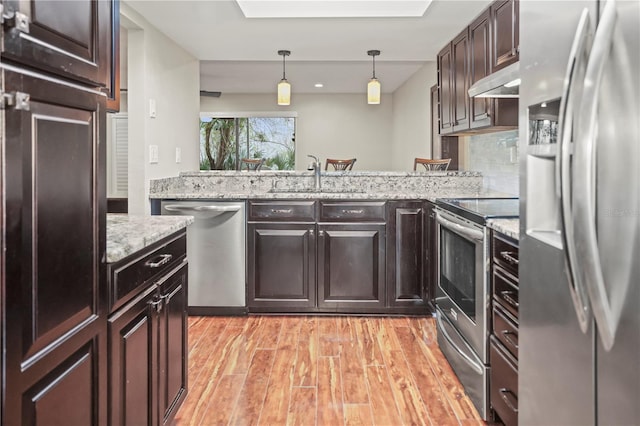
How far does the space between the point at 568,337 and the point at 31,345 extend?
47.1 inches

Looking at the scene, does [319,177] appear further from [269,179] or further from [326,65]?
[326,65]

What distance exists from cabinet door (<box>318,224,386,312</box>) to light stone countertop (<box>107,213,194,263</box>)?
5.33 ft

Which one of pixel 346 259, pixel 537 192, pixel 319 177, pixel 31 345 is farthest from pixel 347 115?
pixel 31 345

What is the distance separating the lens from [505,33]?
8.54ft

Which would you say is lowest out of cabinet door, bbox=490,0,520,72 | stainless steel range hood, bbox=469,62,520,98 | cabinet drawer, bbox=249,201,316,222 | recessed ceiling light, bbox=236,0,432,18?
cabinet drawer, bbox=249,201,316,222

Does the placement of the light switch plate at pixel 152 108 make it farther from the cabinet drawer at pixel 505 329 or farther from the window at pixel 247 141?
the window at pixel 247 141

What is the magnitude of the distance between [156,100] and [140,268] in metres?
2.35

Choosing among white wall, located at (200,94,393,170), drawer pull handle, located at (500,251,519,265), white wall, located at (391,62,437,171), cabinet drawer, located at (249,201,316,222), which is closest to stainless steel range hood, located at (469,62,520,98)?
drawer pull handle, located at (500,251,519,265)

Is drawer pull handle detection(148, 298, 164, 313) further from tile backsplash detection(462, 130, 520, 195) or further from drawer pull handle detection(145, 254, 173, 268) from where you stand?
tile backsplash detection(462, 130, 520, 195)

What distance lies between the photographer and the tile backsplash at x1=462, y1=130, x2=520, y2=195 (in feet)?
11.1

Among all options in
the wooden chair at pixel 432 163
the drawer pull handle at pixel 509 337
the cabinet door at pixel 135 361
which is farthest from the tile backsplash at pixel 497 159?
the cabinet door at pixel 135 361

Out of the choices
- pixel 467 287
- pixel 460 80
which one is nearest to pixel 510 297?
pixel 467 287

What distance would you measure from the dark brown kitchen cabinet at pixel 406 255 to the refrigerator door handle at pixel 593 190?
250 cm

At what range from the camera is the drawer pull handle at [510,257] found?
181cm
